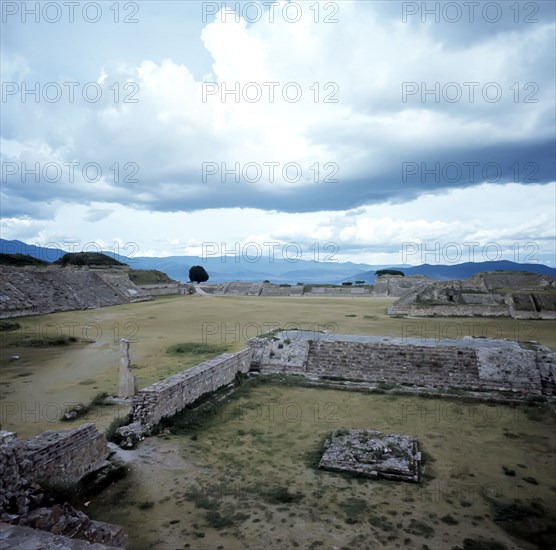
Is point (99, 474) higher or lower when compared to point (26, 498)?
lower

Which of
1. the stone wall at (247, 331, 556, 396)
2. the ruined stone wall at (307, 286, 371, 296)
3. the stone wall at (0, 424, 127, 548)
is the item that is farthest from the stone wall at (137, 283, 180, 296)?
the stone wall at (0, 424, 127, 548)

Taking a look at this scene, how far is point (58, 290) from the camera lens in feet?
119

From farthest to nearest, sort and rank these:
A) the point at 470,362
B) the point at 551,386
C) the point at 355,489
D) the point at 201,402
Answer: the point at 470,362
the point at 551,386
the point at 201,402
the point at 355,489

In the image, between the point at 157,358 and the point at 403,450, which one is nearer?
the point at 403,450

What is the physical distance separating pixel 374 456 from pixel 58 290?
118 ft

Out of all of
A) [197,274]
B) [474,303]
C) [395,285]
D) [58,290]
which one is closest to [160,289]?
[58,290]

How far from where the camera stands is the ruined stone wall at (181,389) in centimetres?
974

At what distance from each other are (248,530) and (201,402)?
606 cm

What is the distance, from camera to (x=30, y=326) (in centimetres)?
2519

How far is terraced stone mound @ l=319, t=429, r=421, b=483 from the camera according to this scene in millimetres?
7785

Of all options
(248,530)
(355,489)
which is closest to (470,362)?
(355,489)

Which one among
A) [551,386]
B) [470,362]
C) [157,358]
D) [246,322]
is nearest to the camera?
[551,386]

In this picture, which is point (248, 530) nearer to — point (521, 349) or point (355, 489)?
point (355, 489)

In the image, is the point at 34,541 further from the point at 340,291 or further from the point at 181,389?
the point at 340,291
